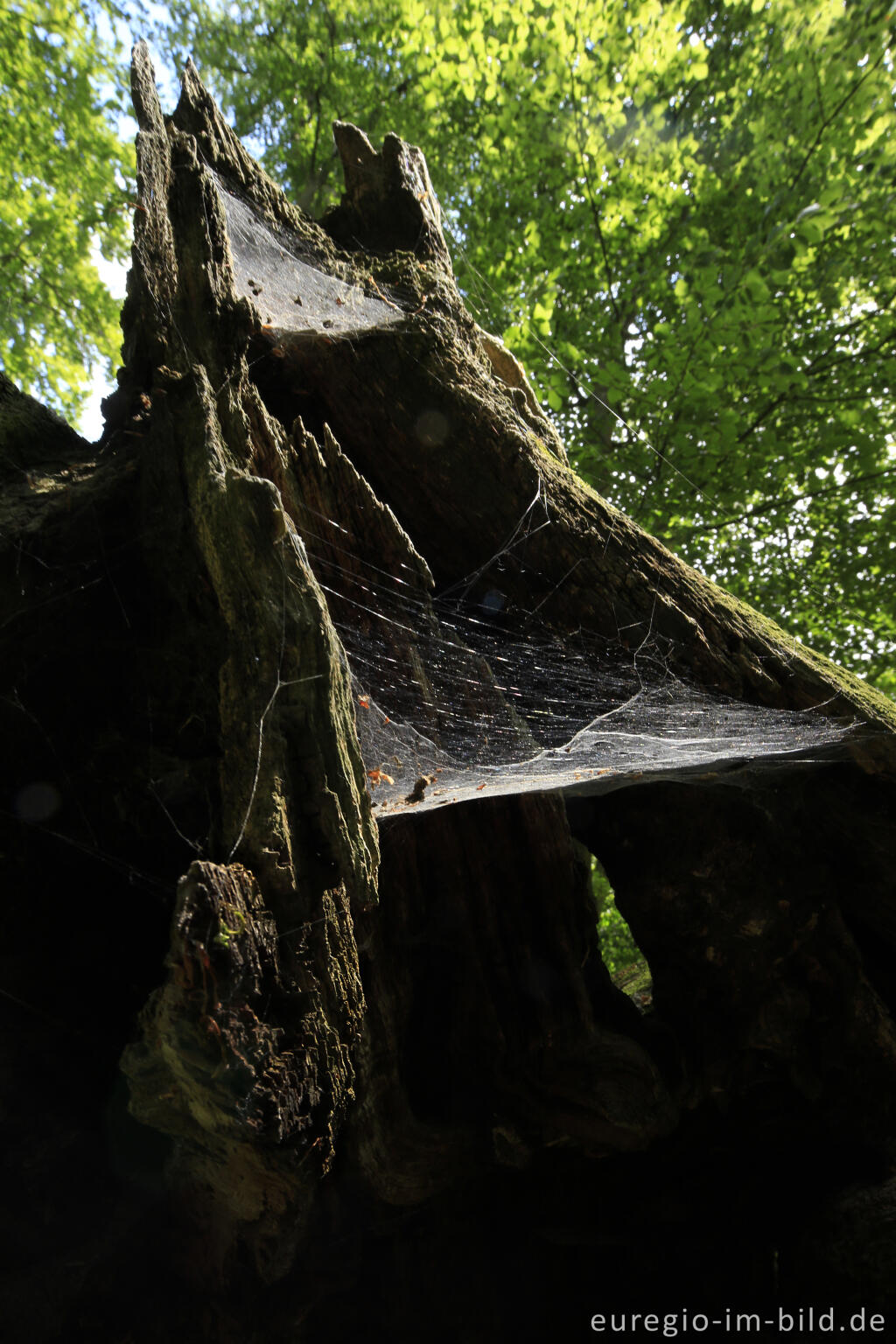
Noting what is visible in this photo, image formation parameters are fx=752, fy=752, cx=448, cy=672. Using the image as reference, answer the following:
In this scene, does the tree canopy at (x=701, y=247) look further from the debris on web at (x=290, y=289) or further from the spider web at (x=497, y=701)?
the spider web at (x=497, y=701)

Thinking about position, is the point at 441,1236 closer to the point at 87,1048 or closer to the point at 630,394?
the point at 87,1048

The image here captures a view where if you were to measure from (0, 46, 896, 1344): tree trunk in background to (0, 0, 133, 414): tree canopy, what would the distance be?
22.0ft

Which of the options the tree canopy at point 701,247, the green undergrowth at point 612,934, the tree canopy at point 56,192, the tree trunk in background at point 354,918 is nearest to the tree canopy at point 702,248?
the tree canopy at point 701,247

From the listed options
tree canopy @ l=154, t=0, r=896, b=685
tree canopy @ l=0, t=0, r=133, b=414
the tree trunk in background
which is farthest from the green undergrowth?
tree canopy @ l=0, t=0, r=133, b=414

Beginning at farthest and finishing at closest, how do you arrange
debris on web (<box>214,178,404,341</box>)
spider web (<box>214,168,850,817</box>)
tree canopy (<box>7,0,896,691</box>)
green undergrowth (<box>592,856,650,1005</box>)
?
green undergrowth (<box>592,856,650,1005</box>), tree canopy (<box>7,0,896,691</box>), debris on web (<box>214,178,404,341</box>), spider web (<box>214,168,850,817</box>)

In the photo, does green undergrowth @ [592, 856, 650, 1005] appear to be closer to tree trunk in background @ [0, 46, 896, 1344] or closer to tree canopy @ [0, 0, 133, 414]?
tree trunk in background @ [0, 46, 896, 1344]

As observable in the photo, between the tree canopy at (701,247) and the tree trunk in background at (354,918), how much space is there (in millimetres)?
3947

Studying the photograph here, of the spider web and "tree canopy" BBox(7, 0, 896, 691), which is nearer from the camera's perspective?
the spider web

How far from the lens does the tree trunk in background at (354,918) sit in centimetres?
178

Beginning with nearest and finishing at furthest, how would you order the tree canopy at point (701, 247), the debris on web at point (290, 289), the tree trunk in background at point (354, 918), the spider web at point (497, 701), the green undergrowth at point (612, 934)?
the tree trunk in background at point (354, 918), the spider web at point (497, 701), the debris on web at point (290, 289), the tree canopy at point (701, 247), the green undergrowth at point (612, 934)

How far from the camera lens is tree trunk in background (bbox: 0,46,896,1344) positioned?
178cm

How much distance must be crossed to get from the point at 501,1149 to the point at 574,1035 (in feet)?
1.42

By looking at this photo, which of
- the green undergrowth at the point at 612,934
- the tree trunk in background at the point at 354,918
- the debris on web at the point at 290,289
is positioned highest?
the debris on web at the point at 290,289

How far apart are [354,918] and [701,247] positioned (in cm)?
739
